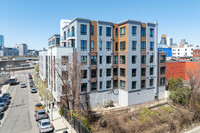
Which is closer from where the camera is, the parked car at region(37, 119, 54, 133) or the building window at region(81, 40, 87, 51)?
the parked car at region(37, 119, 54, 133)

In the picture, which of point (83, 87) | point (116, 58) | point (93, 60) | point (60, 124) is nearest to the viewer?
point (60, 124)

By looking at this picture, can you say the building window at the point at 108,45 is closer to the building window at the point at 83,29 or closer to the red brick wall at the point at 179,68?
the building window at the point at 83,29

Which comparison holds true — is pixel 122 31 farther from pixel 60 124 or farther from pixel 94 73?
pixel 60 124

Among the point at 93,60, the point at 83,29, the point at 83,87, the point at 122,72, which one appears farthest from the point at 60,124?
the point at 83,29

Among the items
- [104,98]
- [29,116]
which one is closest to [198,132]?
[104,98]

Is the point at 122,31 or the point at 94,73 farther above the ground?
the point at 122,31

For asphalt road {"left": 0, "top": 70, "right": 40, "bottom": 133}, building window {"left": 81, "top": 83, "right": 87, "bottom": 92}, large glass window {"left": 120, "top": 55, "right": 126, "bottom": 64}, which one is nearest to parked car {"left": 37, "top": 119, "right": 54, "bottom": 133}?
asphalt road {"left": 0, "top": 70, "right": 40, "bottom": 133}

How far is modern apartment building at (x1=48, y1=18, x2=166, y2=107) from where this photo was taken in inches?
1142

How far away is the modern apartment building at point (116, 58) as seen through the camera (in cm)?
2902

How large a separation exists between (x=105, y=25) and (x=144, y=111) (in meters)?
18.8

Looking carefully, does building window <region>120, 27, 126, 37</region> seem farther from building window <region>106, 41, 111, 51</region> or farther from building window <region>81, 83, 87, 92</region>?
building window <region>81, 83, 87, 92</region>

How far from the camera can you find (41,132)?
1909cm

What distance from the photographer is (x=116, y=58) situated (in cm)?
3266

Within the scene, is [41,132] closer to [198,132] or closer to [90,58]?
[90,58]
